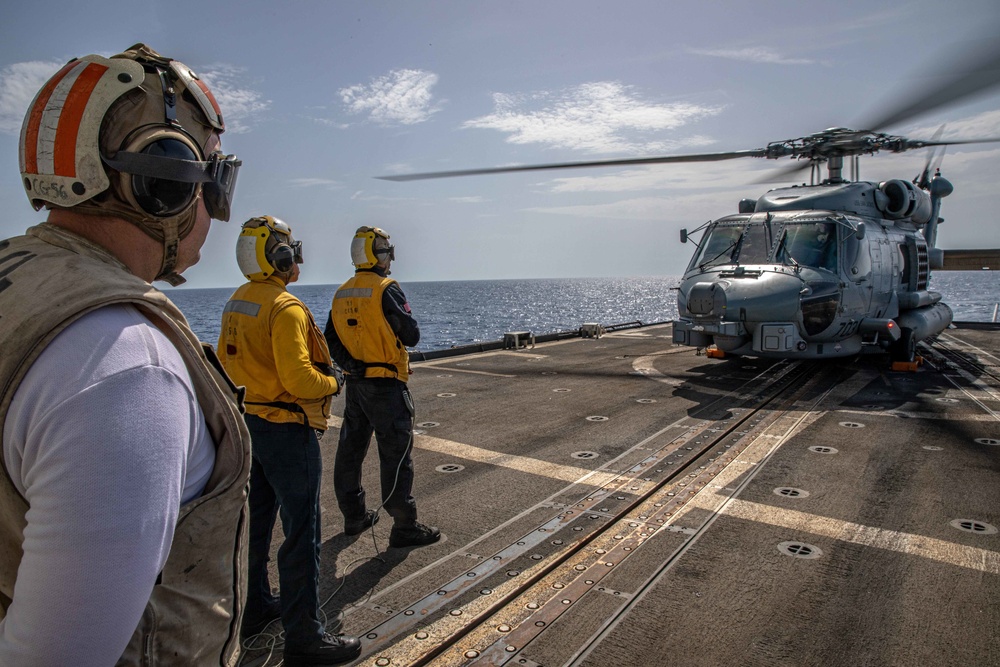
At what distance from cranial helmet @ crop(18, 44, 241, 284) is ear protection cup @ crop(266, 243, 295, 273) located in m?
1.98

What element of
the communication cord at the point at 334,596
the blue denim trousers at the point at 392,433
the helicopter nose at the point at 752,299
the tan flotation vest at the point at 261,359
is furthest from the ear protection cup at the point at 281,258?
the helicopter nose at the point at 752,299

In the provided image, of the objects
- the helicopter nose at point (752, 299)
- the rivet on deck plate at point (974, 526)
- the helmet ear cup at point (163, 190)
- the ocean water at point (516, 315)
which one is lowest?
the ocean water at point (516, 315)

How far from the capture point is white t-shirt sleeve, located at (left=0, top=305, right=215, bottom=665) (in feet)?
3.26

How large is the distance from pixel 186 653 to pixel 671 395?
28.5ft

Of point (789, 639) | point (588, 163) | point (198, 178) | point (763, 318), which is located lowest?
point (789, 639)

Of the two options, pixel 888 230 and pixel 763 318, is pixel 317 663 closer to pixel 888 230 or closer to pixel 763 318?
pixel 763 318

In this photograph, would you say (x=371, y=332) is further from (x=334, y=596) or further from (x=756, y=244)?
(x=756, y=244)

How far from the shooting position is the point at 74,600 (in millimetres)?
999

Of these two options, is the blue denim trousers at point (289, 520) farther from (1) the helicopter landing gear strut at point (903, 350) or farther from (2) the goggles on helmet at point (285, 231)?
(1) the helicopter landing gear strut at point (903, 350)

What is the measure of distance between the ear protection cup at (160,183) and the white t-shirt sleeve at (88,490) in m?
0.34

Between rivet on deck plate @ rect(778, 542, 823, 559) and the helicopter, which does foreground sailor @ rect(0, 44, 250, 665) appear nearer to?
rivet on deck plate @ rect(778, 542, 823, 559)

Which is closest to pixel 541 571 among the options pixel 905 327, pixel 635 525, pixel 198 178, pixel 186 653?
pixel 635 525

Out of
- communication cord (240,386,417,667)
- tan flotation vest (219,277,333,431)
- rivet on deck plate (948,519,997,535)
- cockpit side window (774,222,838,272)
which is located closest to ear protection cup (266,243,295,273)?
tan flotation vest (219,277,333,431)

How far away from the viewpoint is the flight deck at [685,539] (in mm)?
3232
